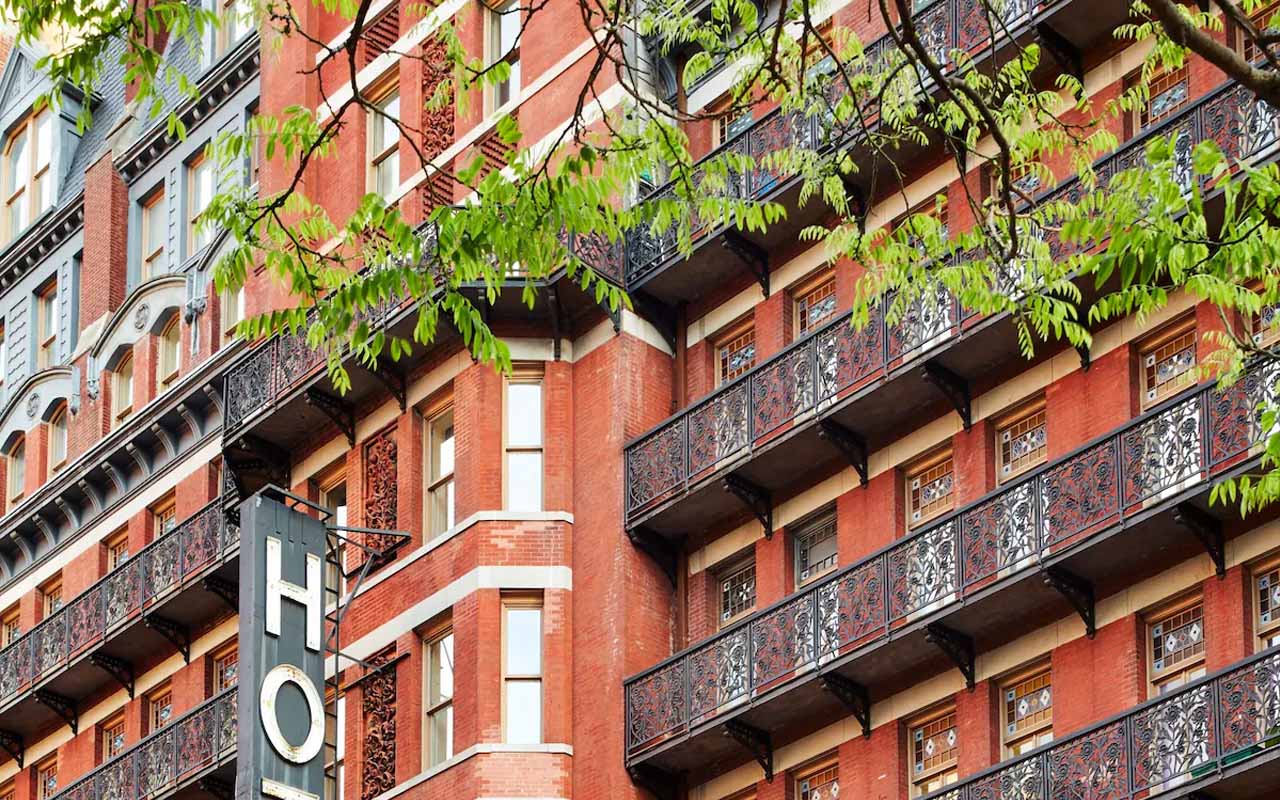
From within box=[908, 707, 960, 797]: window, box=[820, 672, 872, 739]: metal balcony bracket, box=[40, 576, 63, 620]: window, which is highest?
box=[40, 576, 63, 620]: window

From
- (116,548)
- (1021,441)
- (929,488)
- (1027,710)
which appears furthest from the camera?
(116,548)

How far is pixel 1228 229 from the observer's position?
1838cm

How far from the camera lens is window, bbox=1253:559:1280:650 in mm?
30625

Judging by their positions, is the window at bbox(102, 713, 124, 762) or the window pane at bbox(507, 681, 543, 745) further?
the window at bbox(102, 713, 124, 762)

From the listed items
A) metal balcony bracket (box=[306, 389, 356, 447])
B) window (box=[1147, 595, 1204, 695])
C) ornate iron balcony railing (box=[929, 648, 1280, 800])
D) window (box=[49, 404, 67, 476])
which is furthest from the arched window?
window (box=[1147, 595, 1204, 695])

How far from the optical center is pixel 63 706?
163 feet

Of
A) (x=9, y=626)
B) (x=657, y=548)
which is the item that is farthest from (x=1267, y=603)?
(x=9, y=626)

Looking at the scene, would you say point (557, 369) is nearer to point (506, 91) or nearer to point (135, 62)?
point (506, 91)

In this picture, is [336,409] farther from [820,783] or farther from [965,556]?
[965,556]

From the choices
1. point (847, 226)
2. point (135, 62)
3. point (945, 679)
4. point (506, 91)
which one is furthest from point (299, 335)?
point (135, 62)

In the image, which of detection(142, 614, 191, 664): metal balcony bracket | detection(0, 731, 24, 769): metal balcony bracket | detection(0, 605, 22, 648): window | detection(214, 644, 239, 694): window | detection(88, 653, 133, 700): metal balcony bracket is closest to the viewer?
detection(214, 644, 239, 694): window

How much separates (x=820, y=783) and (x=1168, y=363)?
24.4 ft

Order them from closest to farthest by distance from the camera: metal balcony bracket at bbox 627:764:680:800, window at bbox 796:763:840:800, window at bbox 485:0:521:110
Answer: window at bbox 796:763:840:800 < metal balcony bracket at bbox 627:764:680:800 < window at bbox 485:0:521:110

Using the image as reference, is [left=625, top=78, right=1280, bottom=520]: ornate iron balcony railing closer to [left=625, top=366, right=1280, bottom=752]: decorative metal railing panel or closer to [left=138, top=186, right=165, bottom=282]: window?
[left=625, top=366, right=1280, bottom=752]: decorative metal railing panel
